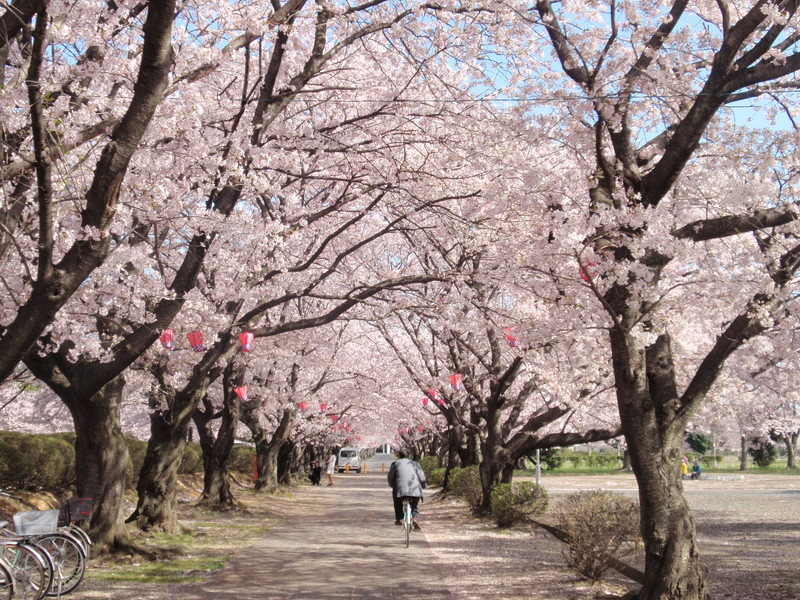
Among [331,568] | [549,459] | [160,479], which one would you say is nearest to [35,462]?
[160,479]

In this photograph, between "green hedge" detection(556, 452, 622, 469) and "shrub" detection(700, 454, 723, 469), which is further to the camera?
"green hedge" detection(556, 452, 622, 469)

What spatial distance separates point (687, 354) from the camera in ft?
50.6

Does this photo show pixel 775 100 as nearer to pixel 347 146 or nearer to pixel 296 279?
pixel 347 146

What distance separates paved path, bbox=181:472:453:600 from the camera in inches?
313

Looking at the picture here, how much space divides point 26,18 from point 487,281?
686cm

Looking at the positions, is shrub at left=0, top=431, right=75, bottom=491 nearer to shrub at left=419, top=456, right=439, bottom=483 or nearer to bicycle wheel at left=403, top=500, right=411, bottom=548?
bicycle wheel at left=403, top=500, right=411, bottom=548

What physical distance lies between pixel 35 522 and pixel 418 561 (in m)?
5.23

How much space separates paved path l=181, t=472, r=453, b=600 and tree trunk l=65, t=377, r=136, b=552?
5.79 feet

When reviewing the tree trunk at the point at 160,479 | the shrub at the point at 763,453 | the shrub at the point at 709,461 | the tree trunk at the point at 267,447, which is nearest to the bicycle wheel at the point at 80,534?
the tree trunk at the point at 160,479

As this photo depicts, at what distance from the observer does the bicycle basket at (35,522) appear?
7361mm

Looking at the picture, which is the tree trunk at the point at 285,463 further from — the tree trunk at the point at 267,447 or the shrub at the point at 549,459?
the shrub at the point at 549,459

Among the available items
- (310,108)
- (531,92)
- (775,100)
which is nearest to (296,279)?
(310,108)

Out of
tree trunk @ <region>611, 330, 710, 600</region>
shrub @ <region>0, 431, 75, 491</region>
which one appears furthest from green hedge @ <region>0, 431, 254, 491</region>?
tree trunk @ <region>611, 330, 710, 600</region>

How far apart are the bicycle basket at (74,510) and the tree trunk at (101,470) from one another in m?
0.74
